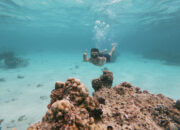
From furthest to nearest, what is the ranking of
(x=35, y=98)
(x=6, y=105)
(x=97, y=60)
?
(x=35, y=98) → (x=6, y=105) → (x=97, y=60)

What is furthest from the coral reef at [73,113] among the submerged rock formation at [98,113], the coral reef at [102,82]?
the coral reef at [102,82]

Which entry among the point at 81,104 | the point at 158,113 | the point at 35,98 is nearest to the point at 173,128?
the point at 158,113

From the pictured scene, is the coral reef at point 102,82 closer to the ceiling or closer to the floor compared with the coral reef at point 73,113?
closer to the floor

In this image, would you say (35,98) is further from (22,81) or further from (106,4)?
(106,4)

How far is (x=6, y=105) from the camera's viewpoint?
369 inches

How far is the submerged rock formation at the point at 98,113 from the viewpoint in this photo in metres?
2.03

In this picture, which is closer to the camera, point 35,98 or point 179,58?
point 35,98

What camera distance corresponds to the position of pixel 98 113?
268 cm

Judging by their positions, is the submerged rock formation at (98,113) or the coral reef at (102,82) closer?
the submerged rock formation at (98,113)

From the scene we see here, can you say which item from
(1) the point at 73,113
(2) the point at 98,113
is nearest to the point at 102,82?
(2) the point at 98,113

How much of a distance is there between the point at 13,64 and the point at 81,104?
2465 cm

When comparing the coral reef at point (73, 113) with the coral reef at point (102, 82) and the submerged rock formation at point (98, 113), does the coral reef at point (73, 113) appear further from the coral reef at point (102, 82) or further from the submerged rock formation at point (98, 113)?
the coral reef at point (102, 82)

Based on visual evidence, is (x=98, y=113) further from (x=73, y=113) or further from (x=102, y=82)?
(x=102, y=82)

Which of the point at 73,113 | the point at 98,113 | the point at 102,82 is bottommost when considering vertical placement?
the point at 102,82
